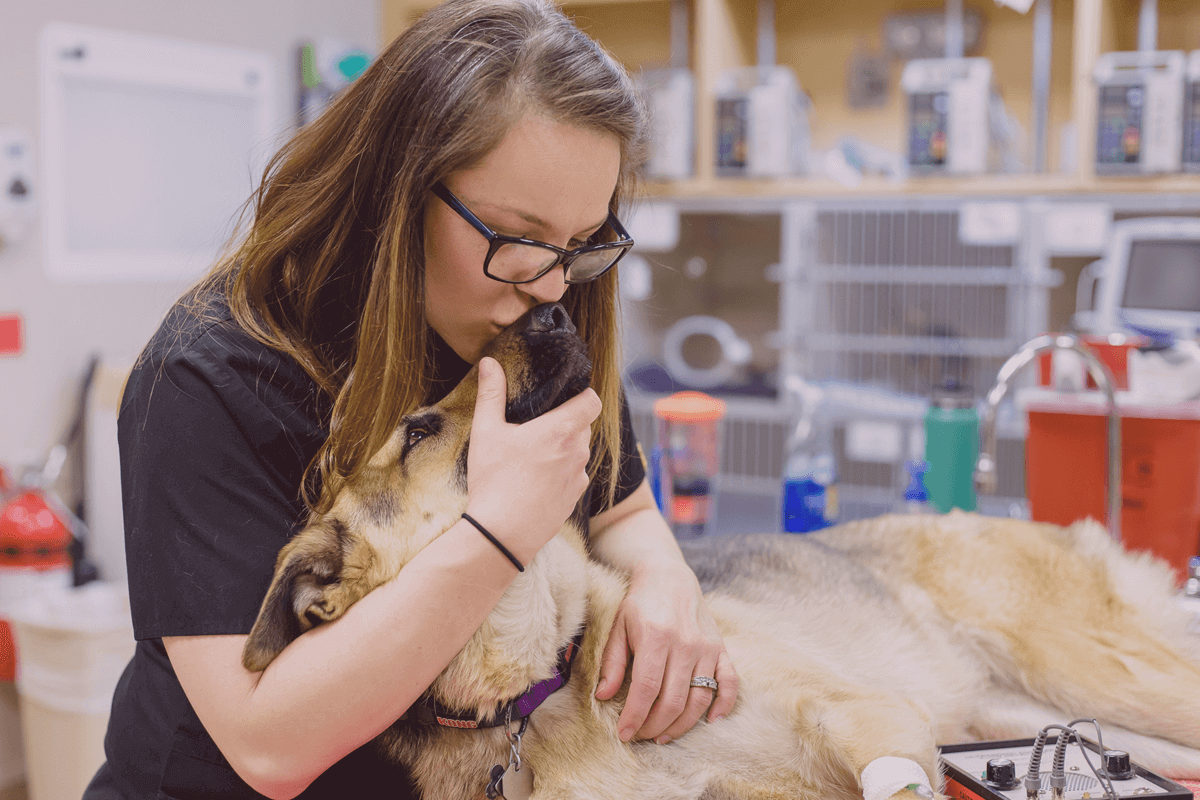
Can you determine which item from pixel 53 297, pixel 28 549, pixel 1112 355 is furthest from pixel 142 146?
pixel 1112 355

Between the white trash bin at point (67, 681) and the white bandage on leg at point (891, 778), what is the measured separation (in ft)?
7.08

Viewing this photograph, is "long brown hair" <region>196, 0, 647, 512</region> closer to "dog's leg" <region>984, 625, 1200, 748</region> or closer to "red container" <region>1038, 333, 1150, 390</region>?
"dog's leg" <region>984, 625, 1200, 748</region>

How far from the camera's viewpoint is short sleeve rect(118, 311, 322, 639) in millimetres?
1012

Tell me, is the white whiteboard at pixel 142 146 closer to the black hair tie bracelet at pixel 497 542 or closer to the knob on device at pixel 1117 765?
the black hair tie bracelet at pixel 497 542

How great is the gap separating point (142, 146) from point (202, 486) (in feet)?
9.34

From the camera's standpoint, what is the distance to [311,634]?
1.01 metres

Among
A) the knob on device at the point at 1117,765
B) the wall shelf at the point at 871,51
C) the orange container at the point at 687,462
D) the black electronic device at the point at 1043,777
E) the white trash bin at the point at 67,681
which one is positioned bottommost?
the white trash bin at the point at 67,681

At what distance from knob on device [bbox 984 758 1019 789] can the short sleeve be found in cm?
91

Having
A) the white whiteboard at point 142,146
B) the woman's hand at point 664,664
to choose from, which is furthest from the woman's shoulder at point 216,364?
the white whiteboard at point 142,146

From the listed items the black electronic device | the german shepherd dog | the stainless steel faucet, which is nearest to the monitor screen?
the stainless steel faucet

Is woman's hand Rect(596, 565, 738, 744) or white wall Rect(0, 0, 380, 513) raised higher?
white wall Rect(0, 0, 380, 513)

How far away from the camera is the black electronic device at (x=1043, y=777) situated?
1.12m

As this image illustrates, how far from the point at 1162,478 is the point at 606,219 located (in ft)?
5.05

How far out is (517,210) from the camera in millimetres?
1100
